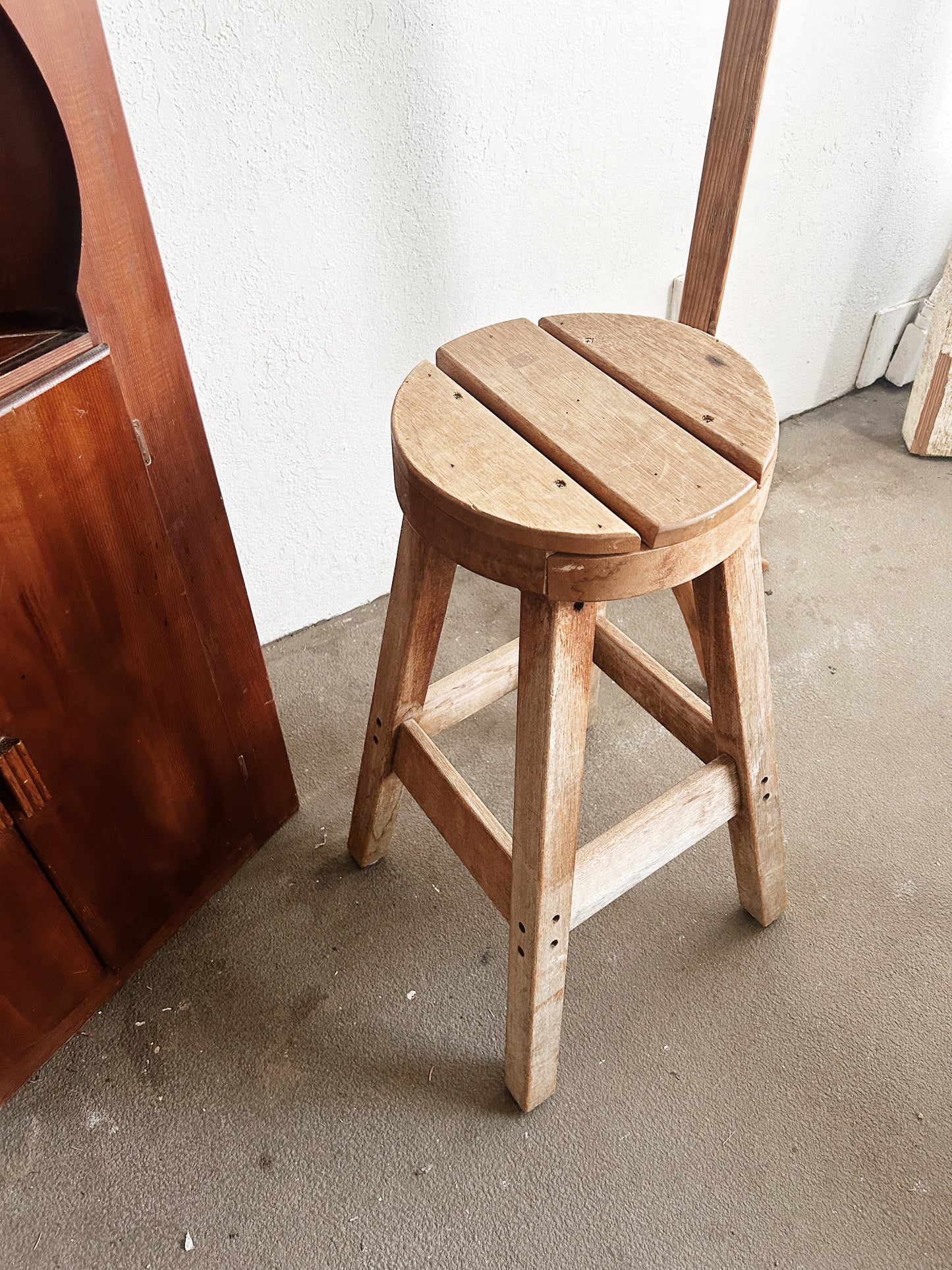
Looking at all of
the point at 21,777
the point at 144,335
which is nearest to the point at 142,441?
the point at 144,335

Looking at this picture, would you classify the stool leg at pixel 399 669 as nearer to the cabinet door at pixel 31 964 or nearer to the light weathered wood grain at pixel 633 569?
the light weathered wood grain at pixel 633 569

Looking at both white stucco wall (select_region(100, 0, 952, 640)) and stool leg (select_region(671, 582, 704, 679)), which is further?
stool leg (select_region(671, 582, 704, 679))

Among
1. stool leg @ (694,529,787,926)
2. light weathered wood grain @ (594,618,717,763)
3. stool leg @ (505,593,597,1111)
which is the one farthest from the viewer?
light weathered wood grain @ (594,618,717,763)

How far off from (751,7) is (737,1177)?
152 cm

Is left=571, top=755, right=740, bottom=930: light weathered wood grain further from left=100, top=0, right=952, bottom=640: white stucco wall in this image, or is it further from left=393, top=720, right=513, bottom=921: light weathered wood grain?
left=100, top=0, right=952, bottom=640: white stucco wall

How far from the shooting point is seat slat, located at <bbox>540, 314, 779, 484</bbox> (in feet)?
2.96

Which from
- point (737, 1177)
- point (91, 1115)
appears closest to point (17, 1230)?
point (91, 1115)

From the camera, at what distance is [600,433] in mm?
912

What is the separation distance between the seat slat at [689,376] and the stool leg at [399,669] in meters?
0.30

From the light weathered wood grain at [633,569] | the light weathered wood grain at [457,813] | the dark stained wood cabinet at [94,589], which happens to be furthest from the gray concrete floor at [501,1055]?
the light weathered wood grain at [633,569]

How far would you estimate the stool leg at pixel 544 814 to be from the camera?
863 millimetres

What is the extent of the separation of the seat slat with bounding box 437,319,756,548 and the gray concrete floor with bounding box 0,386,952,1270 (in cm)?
76

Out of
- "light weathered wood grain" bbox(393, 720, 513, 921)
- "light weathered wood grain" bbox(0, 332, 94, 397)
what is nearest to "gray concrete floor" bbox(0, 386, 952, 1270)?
"light weathered wood grain" bbox(393, 720, 513, 921)

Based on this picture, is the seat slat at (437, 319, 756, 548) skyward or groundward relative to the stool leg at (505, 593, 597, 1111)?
skyward
